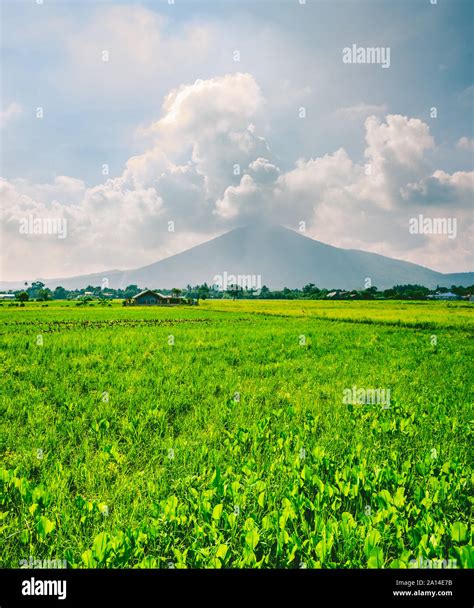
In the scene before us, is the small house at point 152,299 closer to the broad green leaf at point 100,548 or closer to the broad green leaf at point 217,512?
the broad green leaf at point 217,512

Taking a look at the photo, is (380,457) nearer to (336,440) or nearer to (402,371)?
(336,440)

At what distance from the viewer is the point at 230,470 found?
3744 mm

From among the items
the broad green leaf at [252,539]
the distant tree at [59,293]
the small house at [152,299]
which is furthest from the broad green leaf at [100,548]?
the distant tree at [59,293]

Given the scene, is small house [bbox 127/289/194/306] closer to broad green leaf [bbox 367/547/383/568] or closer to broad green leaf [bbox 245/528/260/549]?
broad green leaf [bbox 245/528/260/549]

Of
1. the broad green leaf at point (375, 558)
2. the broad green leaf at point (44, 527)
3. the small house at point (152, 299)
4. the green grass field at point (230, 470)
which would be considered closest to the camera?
the broad green leaf at point (375, 558)

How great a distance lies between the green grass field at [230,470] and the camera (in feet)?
8.64

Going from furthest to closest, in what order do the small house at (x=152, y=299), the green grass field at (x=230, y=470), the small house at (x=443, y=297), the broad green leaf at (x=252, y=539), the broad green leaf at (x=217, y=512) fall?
the small house at (x=152, y=299) → the small house at (x=443, y=297) → the broad green leaf at (x=217, y=512) → the green grass field at (x=230, y=470) → the broad green leaf at (x=252, y=539)

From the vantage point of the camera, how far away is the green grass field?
2635mm

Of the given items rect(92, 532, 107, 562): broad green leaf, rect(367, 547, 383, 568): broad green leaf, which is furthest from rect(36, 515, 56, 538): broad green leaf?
rect(367, 547, 383, 568): broad green leaf

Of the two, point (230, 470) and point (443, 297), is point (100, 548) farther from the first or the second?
point (443, 297)

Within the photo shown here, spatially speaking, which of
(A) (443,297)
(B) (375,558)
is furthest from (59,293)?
(B) (375,558)
